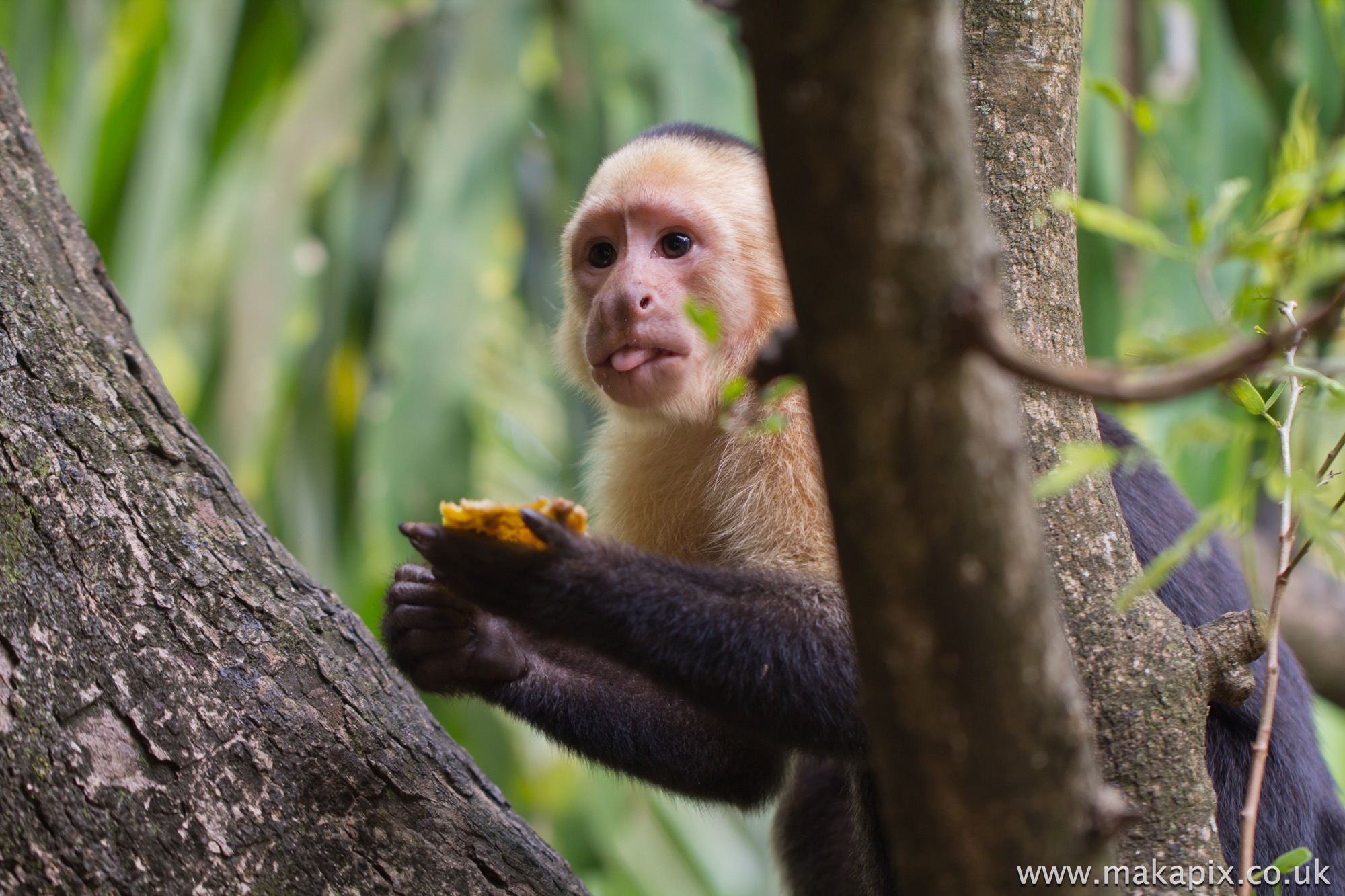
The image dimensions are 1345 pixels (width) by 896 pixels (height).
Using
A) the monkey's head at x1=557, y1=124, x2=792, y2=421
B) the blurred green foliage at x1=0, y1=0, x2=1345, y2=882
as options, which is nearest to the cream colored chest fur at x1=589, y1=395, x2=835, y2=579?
the monkey's head at x1=557, y1=124, x2=792, y2=421

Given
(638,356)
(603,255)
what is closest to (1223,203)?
(638,356)

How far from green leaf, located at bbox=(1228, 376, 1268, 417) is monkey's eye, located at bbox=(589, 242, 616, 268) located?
6.12 ft

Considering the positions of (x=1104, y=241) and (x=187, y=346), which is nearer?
(x=1104, y=241)

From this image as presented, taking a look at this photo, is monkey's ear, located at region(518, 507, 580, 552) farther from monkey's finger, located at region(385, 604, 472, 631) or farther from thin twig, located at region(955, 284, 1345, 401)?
thin twig, located at region(955, 284, 1345, 401)

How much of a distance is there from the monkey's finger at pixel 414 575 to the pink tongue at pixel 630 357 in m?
0.66

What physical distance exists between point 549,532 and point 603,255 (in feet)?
4.62

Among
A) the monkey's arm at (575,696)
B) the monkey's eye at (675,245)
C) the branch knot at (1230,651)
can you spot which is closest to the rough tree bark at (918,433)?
the branch knot at (1230,651)

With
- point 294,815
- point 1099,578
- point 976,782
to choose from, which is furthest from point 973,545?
point 294,815

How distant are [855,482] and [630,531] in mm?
2239

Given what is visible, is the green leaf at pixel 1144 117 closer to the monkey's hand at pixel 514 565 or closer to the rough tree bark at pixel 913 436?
the rough tree bark at pixel 913 436

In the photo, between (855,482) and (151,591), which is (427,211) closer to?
(151,591)

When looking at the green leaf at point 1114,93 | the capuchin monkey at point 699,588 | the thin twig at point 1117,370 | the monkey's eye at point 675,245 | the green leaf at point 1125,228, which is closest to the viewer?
the thin twig at point 1117,370

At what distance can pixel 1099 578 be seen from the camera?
1.77 metres

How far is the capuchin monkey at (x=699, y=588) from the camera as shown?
6.70ft
